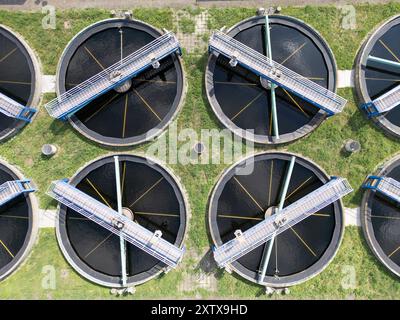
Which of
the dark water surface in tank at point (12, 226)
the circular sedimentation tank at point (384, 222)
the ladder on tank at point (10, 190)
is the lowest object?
the circular sedimentation tank at point (384, 222)

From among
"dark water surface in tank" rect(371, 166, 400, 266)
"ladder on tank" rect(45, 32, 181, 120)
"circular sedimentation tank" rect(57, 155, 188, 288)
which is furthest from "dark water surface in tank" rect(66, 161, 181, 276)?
"dark water surface in tank" rect(371, 166, 400, 266)

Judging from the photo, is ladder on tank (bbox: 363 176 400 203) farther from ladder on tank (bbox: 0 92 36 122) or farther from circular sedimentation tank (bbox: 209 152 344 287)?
ladder on tank (bbox: 0 92 36 122)

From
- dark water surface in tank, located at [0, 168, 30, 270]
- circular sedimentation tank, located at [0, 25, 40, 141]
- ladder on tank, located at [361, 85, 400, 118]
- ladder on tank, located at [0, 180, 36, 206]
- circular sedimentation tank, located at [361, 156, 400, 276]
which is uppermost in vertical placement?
circular sedimentation tank, located at [0, 25, 40, 141]

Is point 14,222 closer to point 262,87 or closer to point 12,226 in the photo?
point 12,226

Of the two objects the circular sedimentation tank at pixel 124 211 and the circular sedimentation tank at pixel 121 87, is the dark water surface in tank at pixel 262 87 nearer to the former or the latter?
the circular sedimentation tank at pixel 121 87

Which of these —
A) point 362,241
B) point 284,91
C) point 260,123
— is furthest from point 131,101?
point 362,241

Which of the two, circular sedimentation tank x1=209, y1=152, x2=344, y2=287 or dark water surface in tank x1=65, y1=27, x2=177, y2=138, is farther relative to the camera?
dark water surface in tank x1=65, y1=27, x2=177, y2=138

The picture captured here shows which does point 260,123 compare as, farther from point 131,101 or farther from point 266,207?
point 131,101

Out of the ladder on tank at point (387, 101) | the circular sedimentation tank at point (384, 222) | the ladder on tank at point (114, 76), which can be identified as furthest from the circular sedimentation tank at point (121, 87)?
the circular sedimentation tank at point (384, 222)
